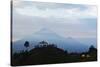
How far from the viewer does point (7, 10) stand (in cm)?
240

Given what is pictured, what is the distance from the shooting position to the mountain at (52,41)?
2.45 m

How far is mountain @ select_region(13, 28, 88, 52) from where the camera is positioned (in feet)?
8.04

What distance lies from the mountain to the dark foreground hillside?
5 centimetres

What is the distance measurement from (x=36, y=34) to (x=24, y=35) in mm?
146

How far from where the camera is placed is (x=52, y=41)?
8.43 ft

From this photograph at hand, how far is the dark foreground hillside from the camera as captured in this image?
2.44 m

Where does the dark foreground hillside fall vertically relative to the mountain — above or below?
below

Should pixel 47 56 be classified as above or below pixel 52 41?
below

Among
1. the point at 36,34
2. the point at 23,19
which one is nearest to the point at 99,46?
the point at 36,34

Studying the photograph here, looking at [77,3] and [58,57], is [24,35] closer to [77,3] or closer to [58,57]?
[58,57]

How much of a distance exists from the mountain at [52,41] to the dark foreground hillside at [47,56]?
2.0 inches

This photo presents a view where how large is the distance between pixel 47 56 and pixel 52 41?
0.63ft

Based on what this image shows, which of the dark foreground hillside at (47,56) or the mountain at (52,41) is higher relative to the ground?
the mountain at (52,41)

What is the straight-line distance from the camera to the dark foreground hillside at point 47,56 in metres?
2.44
